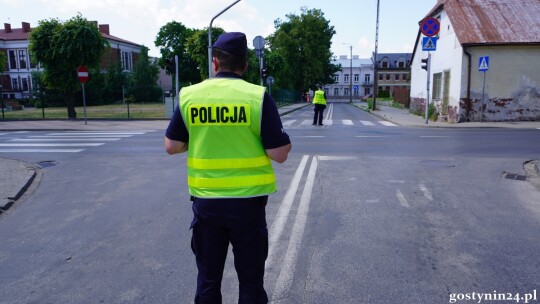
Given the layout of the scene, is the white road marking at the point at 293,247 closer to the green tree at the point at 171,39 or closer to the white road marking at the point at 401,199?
the white road marking at the point at 401,199

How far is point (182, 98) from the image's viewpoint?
2.51 metres

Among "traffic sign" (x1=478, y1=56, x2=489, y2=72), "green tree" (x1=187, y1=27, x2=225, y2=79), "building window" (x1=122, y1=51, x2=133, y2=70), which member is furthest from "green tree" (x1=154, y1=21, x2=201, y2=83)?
"traffic sign" (x1=478, y1=56, x2=489, y2=72)

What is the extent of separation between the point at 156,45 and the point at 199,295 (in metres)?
75.7

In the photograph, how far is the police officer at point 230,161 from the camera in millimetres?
2453

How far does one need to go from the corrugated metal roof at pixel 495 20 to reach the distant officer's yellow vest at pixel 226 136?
65.9 ft

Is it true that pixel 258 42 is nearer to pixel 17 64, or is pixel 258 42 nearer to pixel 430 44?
pixel 430 44

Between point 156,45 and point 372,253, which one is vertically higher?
point 156,45

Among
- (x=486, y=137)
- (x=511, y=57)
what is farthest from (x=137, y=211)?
(x=511, y=57)

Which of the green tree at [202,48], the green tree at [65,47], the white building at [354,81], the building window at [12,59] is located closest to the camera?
the green tree at [65,47]

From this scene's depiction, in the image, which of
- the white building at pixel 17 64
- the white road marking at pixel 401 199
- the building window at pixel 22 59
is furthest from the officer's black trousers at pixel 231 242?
the building window at pixel 22 59

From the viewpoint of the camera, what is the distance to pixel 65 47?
75.8ft

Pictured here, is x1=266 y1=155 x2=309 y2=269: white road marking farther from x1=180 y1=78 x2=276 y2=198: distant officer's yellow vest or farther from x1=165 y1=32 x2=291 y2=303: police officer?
x1=180 y1=78 x2=276 y2=198: distant officer's yellow vest

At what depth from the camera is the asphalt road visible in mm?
3484

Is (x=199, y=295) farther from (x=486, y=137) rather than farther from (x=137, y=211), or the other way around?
(x=486, y=137)
